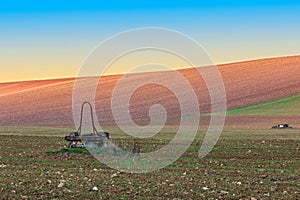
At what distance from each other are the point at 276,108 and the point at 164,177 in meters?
50.3

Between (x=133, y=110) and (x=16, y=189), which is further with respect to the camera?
(x=133, y=110)

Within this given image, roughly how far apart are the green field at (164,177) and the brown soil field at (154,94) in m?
31.2

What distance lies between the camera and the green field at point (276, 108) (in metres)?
62.6

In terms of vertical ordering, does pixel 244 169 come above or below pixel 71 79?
below

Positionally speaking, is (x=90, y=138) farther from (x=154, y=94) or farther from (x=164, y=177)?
(x=154, y=94)

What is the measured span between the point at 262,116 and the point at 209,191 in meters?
45.7

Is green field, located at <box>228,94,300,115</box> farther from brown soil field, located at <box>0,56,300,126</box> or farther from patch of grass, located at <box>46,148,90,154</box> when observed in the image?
patch of grass, located at <box>46,148,90,154</box>

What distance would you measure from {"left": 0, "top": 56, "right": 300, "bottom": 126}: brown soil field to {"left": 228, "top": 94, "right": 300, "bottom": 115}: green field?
1.91 metres

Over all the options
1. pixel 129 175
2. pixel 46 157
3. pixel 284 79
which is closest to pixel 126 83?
pixel 284 79

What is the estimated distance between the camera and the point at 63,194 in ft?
46.9

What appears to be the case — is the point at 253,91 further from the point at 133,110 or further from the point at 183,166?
the point at 183,166

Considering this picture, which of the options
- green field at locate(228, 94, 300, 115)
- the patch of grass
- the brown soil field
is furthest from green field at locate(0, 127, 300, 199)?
green field at locate(228, 94, 300, 115)

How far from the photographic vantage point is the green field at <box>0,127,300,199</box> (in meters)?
14.4

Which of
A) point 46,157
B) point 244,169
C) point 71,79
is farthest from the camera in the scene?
point 71,79
